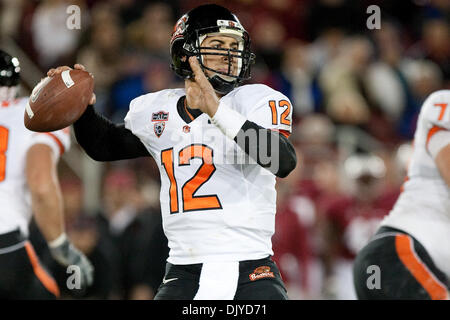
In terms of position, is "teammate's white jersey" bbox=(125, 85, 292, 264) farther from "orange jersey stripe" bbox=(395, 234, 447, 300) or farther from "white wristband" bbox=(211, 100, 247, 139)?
"orange jersey stripe" bbox=(395, 234, 447, 300)

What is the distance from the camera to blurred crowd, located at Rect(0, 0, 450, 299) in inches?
295

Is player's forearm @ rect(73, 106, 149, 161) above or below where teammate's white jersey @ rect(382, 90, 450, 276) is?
above

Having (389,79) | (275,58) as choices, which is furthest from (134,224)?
(389,79)

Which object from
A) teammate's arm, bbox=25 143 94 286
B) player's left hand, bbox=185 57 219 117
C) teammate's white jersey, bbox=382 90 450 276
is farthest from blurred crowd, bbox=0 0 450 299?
player's left hand, bbox=185 57 219 117

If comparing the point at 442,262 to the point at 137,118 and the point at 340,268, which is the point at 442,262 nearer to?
the point at 137,118

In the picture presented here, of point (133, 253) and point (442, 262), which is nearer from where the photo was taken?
point (442, 262)

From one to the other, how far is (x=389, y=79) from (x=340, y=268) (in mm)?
2834

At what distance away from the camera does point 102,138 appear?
3.89 m

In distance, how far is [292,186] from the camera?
8164mm

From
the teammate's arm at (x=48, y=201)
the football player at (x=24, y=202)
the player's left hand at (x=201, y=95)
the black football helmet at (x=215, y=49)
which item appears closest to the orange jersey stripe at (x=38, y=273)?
the football player at (x=24, y=202)

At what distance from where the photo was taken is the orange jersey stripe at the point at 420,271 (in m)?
4.07

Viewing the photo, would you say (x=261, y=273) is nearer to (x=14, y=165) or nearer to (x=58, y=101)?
(x=58, y=101)

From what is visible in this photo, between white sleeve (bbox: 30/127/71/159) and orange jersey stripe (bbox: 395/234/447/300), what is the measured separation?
6.45 ft

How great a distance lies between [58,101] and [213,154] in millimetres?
777
